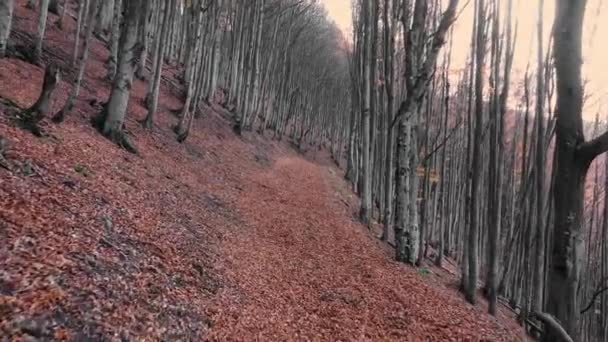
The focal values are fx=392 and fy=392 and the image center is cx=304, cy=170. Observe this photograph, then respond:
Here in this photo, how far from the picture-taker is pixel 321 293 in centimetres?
772

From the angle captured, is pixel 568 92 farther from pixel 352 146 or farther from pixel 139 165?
pixel 352 146

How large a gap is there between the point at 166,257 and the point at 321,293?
3080 millimetres

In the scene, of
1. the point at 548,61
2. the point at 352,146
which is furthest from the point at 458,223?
the point at 548,61

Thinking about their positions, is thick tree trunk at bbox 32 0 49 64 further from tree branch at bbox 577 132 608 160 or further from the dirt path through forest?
tree branch at bbox 577 132 608 160

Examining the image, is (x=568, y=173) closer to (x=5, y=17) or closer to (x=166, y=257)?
(x=166, y=257)

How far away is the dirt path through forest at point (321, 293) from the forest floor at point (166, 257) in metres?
0.04

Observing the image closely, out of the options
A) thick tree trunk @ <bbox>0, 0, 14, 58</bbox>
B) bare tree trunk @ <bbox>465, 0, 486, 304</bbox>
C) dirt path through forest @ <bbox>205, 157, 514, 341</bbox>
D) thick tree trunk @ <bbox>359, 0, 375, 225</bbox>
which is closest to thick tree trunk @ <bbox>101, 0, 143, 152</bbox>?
thick tree trunk @ <bbox>0, 0, 14, 58</bbox>

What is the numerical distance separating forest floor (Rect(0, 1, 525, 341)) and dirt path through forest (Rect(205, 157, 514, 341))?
0.04 meters

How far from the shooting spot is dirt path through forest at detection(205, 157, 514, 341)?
6.15 meters

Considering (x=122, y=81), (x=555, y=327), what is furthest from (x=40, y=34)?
(x=555, y=327)

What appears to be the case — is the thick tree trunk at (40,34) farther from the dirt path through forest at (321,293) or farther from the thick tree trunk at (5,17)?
the dirt path through forest at (321,293)

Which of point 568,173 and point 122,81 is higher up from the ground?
point 122,81

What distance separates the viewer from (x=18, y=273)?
3.96 metres

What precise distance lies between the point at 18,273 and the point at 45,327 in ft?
2.51
